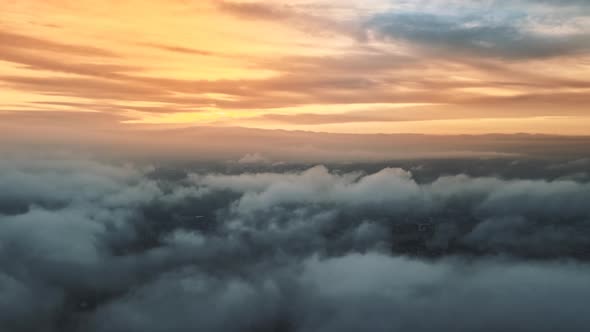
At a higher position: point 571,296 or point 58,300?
point 571,296

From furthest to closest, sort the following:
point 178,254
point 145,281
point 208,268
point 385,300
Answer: point 178,254 < point 208,268 < point 145,281 < point 385,300

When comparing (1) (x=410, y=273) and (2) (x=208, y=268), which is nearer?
(1) (x=410, y=273)

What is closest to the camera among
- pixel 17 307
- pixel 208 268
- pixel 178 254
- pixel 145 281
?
pixel 17 307

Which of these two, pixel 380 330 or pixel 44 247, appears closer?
pixel 380 330

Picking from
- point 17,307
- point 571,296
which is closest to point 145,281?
point 17,307

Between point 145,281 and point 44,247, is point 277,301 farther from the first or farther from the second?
point 44,247

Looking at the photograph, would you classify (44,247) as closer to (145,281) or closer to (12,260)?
(12,260)

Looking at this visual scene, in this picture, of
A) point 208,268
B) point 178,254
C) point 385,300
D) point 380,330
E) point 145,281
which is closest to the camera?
point 380,330

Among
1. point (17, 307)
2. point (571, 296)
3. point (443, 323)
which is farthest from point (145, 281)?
point (571, 296)

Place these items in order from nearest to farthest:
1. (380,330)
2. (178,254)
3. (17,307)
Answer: (380,330), (17,307), (178,254)
